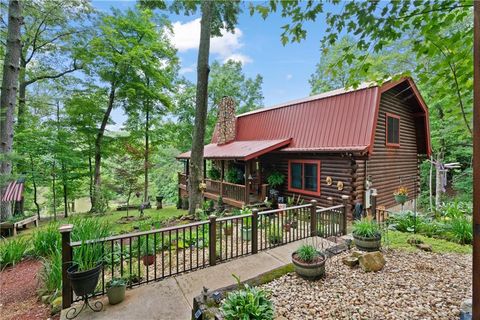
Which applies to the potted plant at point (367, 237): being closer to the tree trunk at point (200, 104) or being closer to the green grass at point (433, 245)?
the green grass at point (433, 245)

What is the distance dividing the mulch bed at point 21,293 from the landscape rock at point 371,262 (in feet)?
16.4

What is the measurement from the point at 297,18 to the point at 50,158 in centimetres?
1245

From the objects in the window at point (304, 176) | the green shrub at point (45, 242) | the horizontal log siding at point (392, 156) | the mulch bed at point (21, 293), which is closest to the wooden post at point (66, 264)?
the mulch bed at point (21, 293)

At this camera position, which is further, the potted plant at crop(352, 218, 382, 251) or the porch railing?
the potted plant at crop(352, 218, 382, 251)

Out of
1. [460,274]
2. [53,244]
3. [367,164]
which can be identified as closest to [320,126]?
[367,164]

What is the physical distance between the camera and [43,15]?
1085 cm

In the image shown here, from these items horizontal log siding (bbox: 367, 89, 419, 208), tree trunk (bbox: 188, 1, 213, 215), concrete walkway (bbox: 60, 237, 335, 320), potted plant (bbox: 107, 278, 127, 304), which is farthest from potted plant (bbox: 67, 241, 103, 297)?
horizontal log siding (bbox: 367, 89, 419, 208)

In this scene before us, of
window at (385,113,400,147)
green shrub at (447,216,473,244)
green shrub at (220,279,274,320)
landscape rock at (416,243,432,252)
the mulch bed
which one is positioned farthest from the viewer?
window at (385,113,400,147)

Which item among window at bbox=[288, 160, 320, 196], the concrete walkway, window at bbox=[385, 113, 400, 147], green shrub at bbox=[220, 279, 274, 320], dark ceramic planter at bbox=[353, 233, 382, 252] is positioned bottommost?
the concrete walkway

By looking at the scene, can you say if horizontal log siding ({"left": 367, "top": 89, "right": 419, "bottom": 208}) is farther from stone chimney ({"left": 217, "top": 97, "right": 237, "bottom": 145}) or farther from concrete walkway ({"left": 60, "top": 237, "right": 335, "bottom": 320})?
stone chimney ({"left": 217, "top": 97, "right": 237, "bottom": 145})

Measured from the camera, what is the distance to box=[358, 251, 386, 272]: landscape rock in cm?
404

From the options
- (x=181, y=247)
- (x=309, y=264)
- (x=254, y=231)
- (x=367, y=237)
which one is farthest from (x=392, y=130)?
(x=181, y=247)

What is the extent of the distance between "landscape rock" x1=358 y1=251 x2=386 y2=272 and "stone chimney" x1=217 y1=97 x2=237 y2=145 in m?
11.3

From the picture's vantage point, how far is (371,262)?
406cm
